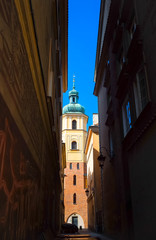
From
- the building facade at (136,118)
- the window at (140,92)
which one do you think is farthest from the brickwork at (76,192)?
the window at (140,92)

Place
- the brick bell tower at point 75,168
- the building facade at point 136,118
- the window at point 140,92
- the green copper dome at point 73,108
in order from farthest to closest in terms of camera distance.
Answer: the green copper dome at point 73,108 < the brick bell tower at point 75,168 < the window at point 140,92 < the building facade at point 136,118

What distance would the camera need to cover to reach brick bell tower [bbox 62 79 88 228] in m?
48.7


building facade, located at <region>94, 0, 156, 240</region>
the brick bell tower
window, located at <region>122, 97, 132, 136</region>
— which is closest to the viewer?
building facade, located at <region>94, 0, 156, 240</region>

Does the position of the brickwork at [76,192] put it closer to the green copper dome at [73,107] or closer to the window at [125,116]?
the green copper dome at [73,107]

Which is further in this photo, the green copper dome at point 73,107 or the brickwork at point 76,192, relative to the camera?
the green copper dome at point 73,107

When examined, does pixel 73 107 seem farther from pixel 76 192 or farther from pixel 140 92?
pixel 140 92

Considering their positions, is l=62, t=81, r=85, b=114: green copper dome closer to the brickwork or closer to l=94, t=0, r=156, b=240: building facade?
the brickwork

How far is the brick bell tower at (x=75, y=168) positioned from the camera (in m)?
48.7

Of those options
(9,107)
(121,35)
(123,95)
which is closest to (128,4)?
(121,35)

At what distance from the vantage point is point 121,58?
12.8m

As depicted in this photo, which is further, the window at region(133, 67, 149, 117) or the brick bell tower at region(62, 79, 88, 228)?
the brick bell tower at region(62, 79, 88, 228)

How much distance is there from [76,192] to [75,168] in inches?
189

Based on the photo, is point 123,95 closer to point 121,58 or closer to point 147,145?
point 121,58

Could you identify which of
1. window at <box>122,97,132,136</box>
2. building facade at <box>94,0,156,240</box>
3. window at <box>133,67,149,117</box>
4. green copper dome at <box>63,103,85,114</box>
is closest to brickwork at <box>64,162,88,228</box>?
green copper dome at <box>63,103,85,114</box>
